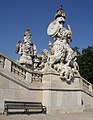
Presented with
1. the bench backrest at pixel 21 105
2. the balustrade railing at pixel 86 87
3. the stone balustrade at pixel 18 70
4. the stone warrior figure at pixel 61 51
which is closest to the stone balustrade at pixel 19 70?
the stone balustrade at pixel 18 70

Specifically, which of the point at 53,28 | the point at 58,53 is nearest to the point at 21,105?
the point at 58,53

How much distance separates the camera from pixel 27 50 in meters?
18.4

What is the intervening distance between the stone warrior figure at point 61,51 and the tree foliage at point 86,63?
Result: 732 inches

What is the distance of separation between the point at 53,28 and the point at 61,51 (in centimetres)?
185

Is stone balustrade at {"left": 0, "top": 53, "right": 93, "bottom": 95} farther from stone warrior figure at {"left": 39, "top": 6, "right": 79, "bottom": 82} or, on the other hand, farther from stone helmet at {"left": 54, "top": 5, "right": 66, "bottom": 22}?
stone helmet at {"left": 54, "top": 5, "right": 66, "bottom": 22}

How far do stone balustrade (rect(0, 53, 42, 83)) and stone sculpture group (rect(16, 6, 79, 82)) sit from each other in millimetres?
744

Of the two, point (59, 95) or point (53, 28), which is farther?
point (53, 28)

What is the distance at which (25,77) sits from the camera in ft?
43.7

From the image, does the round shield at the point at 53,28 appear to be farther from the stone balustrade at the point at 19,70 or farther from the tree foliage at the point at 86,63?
the tree foliage at the point at 86,63

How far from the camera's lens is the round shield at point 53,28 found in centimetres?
1630

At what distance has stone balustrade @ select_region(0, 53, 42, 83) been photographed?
1241 centimetres

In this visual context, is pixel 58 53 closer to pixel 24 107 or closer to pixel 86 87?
pixel 86 87

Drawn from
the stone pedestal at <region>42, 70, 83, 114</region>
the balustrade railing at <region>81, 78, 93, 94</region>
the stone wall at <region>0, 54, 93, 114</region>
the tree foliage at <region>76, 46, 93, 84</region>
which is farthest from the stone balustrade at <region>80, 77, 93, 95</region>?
the tree foliage at <region>76, 46, 93, 84</region>

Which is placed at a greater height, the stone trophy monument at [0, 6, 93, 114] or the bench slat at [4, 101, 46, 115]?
the stone trophy monument at [0, 6, 93, 114]
